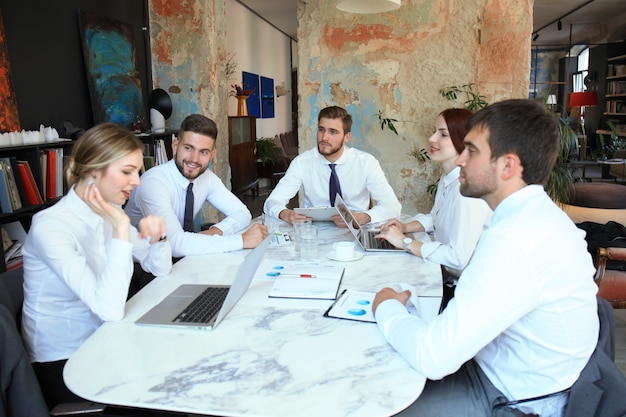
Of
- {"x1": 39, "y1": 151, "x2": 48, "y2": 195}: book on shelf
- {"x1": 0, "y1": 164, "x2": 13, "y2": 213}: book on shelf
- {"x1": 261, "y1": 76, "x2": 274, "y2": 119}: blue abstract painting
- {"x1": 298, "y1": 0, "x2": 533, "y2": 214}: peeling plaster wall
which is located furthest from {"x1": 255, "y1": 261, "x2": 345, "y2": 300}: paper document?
{"x1": 261, "y1": 76, "x2": 274, "y2": 119}: blue abstract painting

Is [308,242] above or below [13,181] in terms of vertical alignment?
below

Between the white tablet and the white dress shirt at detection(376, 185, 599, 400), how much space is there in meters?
1.42

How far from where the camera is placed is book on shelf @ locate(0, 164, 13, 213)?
9.18 ft

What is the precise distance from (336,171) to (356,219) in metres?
0.80

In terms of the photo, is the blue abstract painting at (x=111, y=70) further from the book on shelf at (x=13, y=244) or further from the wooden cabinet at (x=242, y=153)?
the wooden cabinet at (x=242, y=153)

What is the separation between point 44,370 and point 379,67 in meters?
3.75

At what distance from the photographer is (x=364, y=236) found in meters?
2.51

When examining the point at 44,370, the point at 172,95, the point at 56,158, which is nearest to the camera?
the point at 44,370

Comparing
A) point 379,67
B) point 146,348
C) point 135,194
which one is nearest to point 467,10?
point 379,67

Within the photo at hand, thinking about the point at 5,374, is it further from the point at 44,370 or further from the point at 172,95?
the point at 172,95

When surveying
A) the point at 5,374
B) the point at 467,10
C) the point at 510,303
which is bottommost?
the point at 5,374

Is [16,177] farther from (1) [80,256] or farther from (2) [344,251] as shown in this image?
(2) [344,251]

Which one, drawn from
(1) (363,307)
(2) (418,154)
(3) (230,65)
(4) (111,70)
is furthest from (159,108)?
(1) (363,307)

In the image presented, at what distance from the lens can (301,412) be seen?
3.59 feet
